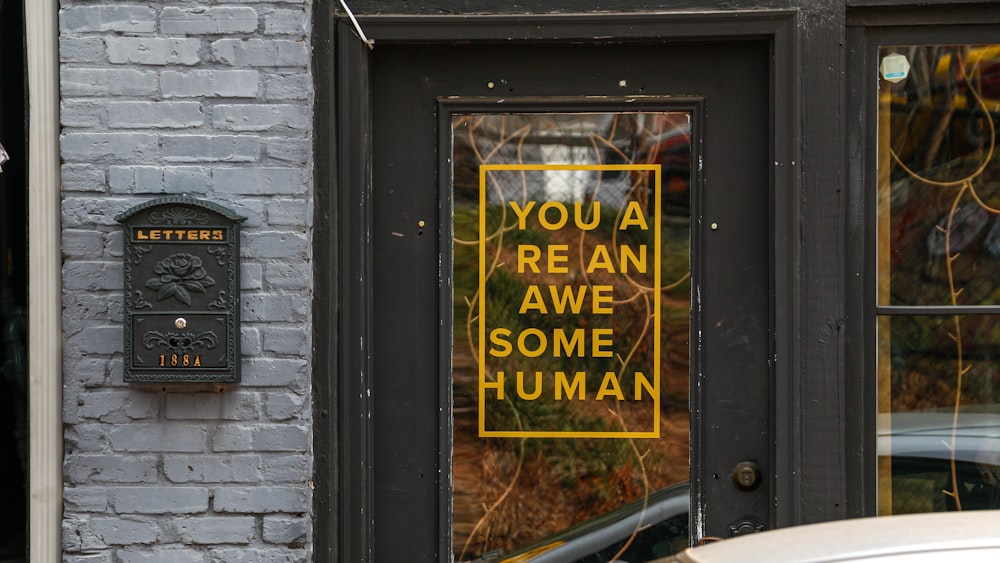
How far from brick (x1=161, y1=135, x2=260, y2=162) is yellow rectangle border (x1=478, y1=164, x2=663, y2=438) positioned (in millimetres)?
734

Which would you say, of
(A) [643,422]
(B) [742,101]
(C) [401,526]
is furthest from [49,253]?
(B) [742,101]

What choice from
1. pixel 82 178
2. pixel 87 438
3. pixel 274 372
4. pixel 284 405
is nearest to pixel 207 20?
pixel 82 178

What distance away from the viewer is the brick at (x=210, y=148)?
10.9 ft

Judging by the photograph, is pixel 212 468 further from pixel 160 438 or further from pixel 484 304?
pixel 484 304

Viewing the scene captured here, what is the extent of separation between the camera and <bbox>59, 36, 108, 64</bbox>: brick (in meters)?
3.30

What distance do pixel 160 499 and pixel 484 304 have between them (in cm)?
116

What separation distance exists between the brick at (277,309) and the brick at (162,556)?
677 mm

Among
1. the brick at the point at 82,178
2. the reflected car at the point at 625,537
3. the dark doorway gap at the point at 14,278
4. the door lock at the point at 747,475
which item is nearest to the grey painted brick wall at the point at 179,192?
the brick at the point at 82,178

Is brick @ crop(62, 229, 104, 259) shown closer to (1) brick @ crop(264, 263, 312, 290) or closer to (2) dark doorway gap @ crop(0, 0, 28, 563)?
(2) dark doorway gap @ crop(0, 0, 28, 563)

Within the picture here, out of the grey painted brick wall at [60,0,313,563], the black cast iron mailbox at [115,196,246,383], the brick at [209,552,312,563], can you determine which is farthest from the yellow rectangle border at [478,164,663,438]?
the black cast iron mailbox at [115,196,246,383]

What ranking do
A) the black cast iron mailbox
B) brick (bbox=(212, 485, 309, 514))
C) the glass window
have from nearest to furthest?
the black cast iron mailbox, brick (bbox=(212, 485, 309, 514)), the glass window

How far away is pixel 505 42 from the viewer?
3.50m

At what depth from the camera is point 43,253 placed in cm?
332

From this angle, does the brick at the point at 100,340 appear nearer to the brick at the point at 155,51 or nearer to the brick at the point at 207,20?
the brick at the point at 155,51
